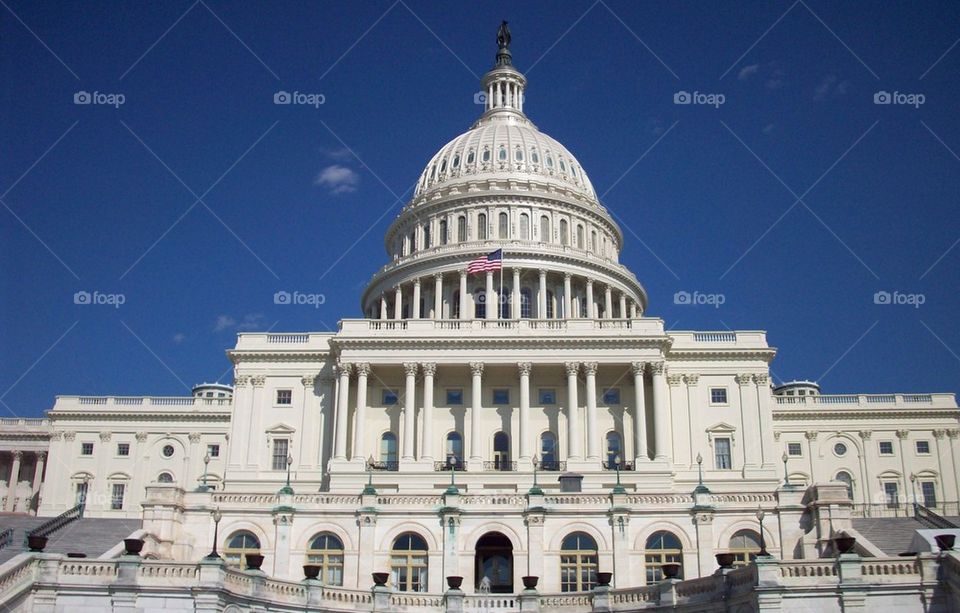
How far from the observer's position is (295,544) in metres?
50.3

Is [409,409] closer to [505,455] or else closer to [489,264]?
[505,455]

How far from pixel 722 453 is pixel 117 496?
53763mm

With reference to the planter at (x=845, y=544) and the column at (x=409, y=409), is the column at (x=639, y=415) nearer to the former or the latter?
the column at (x=409, y=409)

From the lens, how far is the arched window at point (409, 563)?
4938 cm

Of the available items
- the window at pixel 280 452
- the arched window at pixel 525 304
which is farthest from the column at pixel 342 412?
the arched window at pixel 525 304

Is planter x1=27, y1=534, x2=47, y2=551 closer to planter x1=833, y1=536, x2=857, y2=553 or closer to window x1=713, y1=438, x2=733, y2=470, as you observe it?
planter x1=833, y1=536, x2=857, y2=553

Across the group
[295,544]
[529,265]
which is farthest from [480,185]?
[295,544]

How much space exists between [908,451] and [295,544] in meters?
63.0

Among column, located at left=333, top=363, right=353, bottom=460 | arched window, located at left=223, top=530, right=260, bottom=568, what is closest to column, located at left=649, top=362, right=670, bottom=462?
column, located at left=333, top=363, right=353, bottom=460

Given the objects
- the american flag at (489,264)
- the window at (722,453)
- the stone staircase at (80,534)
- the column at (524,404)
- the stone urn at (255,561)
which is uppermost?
the american flag at (489,264)

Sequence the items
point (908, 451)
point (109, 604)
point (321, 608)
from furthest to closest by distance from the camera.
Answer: point (908, 451), point (321, 608), point (109, 604)

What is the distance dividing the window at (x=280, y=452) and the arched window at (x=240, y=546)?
2891 cm

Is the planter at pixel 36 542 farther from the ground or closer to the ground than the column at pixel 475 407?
closer to the ground

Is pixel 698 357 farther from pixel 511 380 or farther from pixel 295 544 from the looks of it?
pixel 295 544
